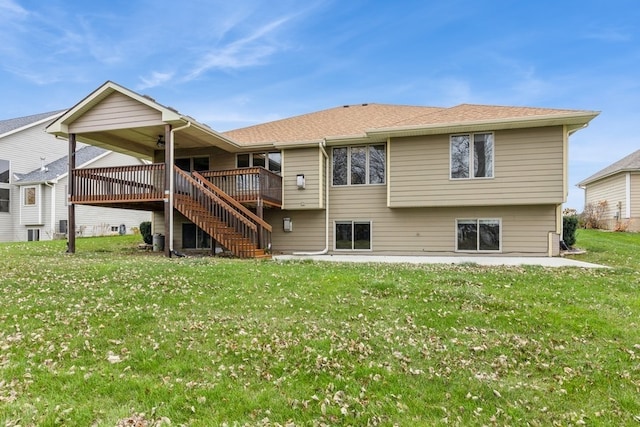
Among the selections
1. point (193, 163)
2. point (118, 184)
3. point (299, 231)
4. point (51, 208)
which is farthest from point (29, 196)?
point (299, 231)

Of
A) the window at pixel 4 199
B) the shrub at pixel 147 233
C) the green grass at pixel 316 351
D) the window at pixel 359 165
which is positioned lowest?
the green grass at pixel 316 351

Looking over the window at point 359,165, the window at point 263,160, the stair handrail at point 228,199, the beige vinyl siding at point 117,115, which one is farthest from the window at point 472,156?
the beige vinyl siding at point 117,115

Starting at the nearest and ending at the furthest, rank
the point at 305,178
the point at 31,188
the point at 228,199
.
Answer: the point at 228,199 → the point at 305,178 → the point at 31,188

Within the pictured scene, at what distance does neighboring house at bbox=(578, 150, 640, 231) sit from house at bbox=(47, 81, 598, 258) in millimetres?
12503

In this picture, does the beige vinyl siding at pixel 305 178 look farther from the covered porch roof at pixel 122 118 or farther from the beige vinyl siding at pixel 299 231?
the covered porch roof at pixel 122 118

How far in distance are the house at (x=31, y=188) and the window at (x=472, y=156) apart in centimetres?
2180

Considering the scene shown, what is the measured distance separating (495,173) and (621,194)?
15.0 metres

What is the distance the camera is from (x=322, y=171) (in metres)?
13.2

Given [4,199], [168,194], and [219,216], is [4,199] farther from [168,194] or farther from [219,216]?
[219,216]

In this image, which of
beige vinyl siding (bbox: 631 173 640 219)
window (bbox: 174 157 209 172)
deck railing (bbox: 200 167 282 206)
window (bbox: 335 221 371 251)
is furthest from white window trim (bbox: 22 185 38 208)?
beige vinyl siding (bbox: 631 173 640 219)

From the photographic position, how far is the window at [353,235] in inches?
525

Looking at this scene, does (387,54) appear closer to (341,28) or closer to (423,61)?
(423,61)

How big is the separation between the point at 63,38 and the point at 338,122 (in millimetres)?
14209

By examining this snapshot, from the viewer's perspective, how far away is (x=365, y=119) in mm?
15141
